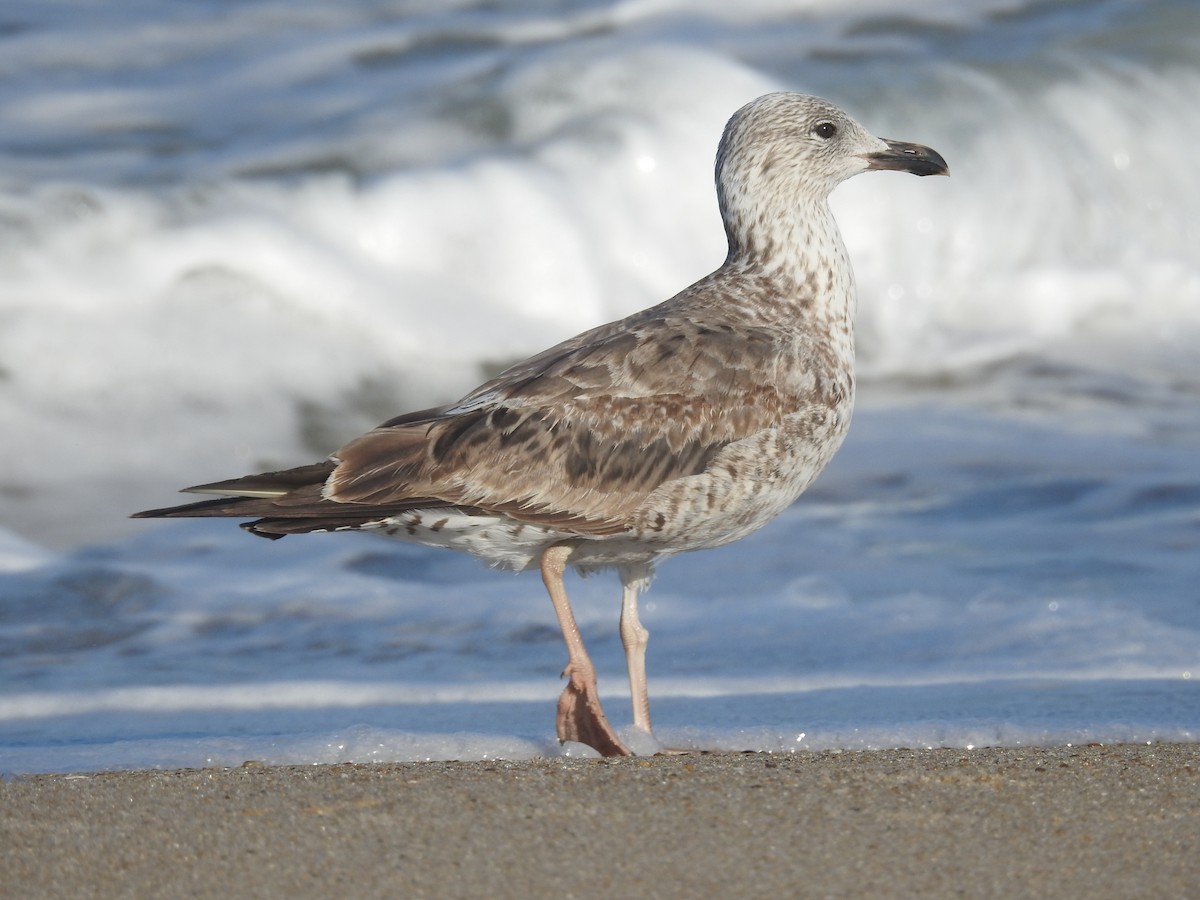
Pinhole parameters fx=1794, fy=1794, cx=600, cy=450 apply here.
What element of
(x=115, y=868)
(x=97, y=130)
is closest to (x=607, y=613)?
(x=115, y=868)

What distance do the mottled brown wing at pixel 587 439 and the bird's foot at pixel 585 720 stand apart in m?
0.46

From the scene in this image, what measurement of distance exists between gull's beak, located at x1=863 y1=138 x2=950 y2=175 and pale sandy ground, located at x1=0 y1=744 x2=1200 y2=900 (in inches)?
92.8

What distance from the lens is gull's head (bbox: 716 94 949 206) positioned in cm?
609

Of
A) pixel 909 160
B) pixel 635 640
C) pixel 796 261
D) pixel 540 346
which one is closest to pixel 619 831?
pixel 635 640

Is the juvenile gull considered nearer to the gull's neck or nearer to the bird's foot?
the bird's foot

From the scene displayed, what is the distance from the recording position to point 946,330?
1374 centimetres

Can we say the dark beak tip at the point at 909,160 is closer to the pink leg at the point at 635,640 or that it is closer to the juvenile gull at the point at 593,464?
the juvenile gull at the point at 593,464

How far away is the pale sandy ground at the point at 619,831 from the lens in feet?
11.9

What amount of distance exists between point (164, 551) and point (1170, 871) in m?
5.67

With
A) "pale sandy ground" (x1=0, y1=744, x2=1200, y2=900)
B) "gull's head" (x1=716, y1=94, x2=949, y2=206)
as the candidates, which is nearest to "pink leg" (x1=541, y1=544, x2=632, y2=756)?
"pale sandy ground" (x1=0, y1=744, x2=1200, y2=900)

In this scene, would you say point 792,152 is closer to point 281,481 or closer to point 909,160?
point 909,160

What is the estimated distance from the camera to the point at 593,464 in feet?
17.3

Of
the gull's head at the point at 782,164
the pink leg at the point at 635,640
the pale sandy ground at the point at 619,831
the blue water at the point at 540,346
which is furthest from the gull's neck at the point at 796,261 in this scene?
the pale sandy ground at the point at 619,831

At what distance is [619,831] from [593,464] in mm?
1572
